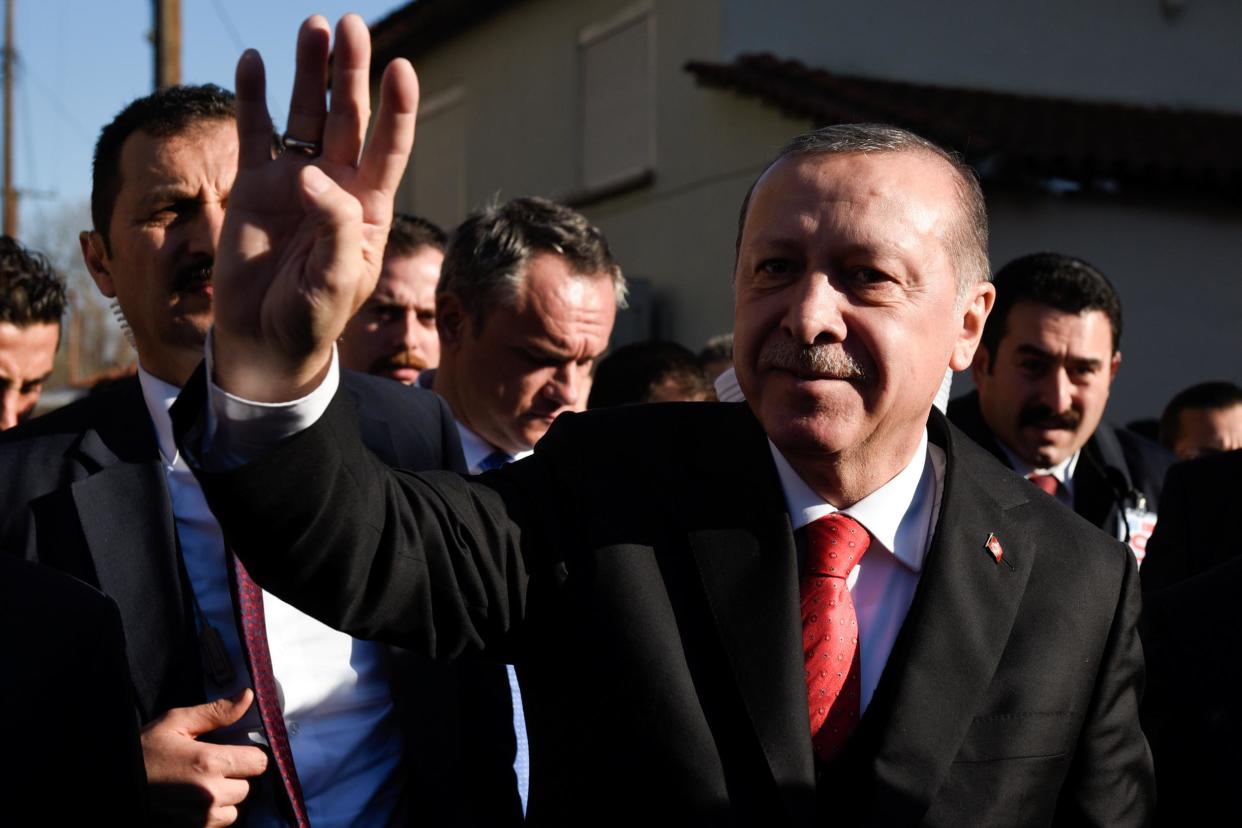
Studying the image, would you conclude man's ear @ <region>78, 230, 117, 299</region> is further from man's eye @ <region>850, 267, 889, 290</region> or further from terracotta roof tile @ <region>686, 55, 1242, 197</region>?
terracotta roof tile @ <region>686, 55, 1242, 197</region>

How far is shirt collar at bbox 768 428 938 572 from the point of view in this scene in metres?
2.35

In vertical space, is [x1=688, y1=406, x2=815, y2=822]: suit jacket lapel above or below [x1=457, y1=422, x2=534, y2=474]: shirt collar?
above

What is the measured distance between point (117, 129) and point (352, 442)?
1495 mm

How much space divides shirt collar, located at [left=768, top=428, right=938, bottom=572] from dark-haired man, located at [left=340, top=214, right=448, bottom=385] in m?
2.60

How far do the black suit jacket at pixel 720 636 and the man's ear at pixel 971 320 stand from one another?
0.23m

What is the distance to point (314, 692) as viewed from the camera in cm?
269

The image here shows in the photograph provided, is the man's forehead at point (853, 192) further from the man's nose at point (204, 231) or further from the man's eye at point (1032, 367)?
the man's eye at point (1032, 367)

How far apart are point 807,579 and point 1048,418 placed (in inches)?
107

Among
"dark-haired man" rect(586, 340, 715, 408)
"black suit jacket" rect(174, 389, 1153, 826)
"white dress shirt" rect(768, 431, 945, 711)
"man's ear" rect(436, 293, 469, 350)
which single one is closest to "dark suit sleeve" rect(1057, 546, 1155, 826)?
"black suit jacket" rect(174, 389, 1153, 826)

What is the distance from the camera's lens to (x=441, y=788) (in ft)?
8.94

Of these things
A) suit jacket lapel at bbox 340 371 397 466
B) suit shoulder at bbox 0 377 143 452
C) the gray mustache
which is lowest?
suit jacket lapel at bbox 340 371 397 466

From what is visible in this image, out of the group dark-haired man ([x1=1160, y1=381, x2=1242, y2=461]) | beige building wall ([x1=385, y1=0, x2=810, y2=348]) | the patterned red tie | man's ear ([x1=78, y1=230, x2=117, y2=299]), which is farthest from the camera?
beige building wall ([x1=385, y1=0, x2=810, y2=348])

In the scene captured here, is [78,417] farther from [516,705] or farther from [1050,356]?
[1050,356]

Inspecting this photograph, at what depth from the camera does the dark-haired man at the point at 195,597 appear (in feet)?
8.37
